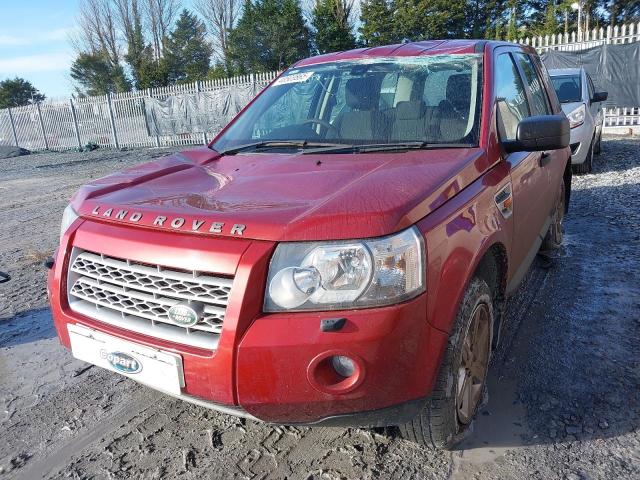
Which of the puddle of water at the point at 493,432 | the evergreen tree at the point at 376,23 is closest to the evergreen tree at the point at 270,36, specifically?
the evergreen tree at the point at 376,23

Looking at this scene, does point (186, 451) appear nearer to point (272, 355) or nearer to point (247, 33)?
point (272, 355)

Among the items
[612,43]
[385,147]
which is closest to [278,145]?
[385,147]

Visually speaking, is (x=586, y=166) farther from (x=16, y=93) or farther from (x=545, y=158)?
(x=16, y=93)

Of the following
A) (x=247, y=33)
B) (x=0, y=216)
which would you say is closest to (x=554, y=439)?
(x=0, y=216)

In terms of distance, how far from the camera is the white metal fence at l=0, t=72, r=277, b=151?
18391 mm

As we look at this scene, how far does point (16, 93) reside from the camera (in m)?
47.9

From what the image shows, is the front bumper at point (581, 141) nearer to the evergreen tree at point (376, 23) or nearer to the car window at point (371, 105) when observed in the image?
the car window at point (371, 105)

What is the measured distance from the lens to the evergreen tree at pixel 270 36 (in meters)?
32.2

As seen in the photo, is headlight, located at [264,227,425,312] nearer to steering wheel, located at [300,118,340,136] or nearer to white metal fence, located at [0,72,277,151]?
steering wheel, located at [300,118,340,136]

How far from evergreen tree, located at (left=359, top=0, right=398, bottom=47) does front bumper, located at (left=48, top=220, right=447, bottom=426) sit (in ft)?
117

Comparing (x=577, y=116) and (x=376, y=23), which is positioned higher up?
(x=376, y=23)

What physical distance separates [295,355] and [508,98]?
2.15 meters

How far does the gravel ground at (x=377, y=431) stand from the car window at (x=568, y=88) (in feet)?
16.9

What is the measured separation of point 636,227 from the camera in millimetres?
5352
